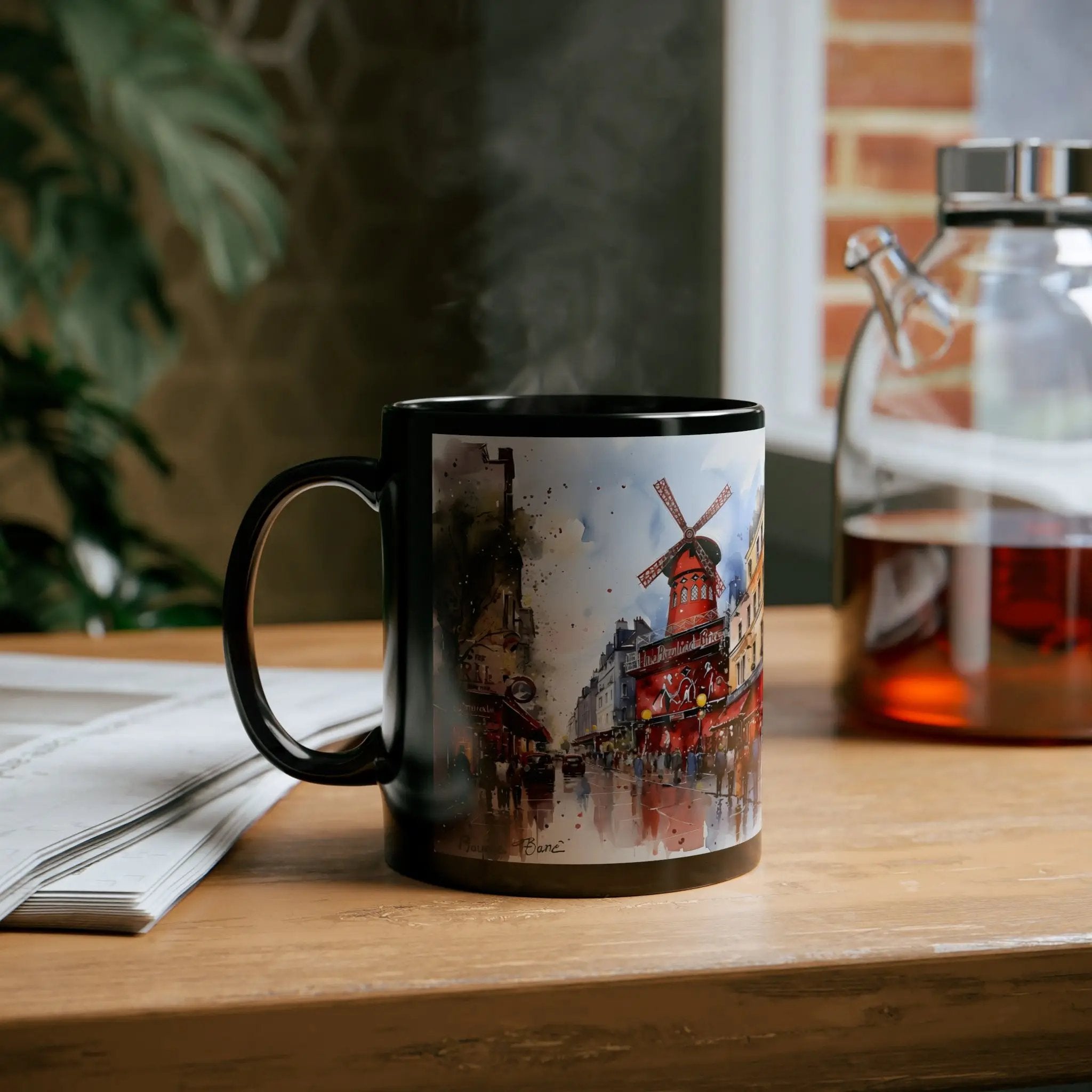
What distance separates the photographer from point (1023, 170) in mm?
613

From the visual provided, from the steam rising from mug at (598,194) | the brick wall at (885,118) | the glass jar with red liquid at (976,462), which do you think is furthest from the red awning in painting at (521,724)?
the steam rising from mug at (598,194)

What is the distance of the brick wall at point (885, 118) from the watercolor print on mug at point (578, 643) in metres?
1.23

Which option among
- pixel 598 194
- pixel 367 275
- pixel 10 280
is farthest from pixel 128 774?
pixel 367 275

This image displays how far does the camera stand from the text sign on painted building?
41 cm

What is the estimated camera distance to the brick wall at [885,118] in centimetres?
159

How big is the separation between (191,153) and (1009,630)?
125 cm

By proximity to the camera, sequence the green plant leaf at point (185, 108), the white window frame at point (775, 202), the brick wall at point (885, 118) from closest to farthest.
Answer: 1. the green plant leaf at point (185, 108)
2. the brick wall at point (885, 118)
3. the white window frame at point (775, 202)

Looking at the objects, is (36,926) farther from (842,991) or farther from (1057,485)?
(1057,485)

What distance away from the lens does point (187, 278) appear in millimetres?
2592

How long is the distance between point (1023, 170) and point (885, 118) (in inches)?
43.4

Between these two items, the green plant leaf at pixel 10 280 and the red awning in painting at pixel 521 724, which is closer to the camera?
the red awning in painting at pixel 521 724

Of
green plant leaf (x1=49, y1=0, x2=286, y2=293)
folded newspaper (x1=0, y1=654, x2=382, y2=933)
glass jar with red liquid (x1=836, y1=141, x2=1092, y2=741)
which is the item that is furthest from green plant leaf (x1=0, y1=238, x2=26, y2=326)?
glass jar with red liquid (x1=836, y1=141, x2=1092, y2=741)

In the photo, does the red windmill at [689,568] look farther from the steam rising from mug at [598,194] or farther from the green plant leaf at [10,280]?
the steam rising from mug at [598,194]

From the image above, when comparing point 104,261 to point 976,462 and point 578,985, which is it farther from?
point 578,985
